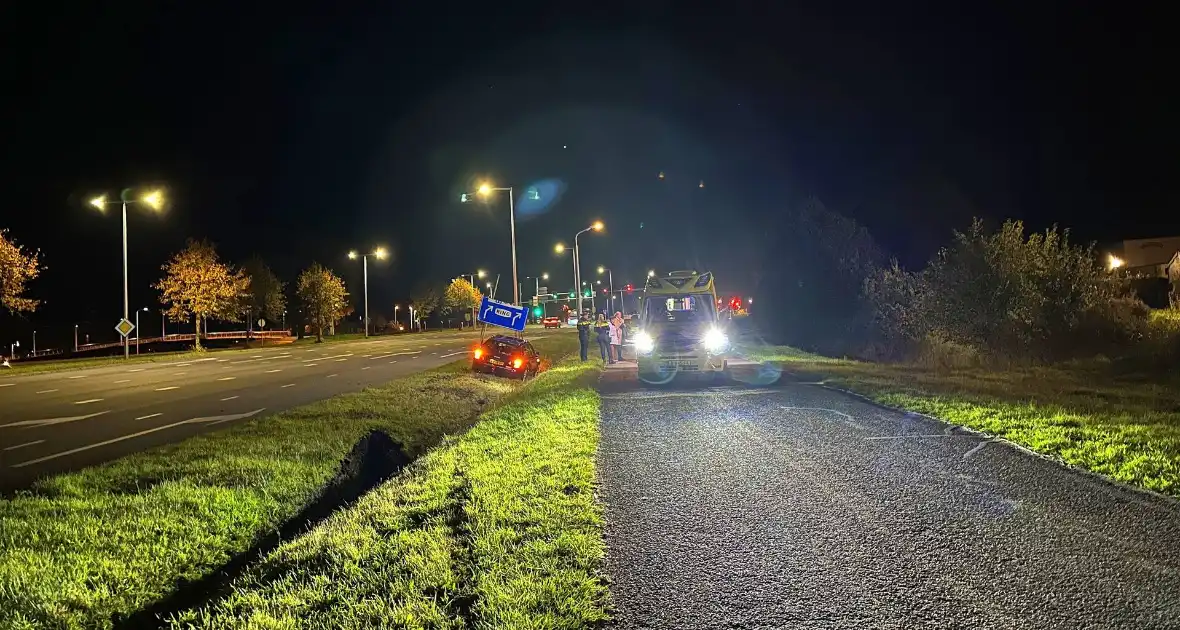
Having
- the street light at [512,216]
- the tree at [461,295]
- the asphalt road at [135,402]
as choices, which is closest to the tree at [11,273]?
the asphalt road at [135,402]

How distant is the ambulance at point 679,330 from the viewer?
686 inches

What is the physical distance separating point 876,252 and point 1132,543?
38145mm

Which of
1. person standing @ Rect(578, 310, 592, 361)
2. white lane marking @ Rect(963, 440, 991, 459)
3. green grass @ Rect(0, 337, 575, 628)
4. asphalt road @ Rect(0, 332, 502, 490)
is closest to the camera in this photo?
green grass @ Rect(0, 337, 575, 628)

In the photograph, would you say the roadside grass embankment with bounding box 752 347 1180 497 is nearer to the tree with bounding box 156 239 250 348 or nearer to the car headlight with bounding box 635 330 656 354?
the car headlight with bounding box 635 330 656 354

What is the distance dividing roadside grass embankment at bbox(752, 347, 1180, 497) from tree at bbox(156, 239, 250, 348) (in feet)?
156

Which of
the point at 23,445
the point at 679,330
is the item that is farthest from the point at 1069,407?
the point at 23,445

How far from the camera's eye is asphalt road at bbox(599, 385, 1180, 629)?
14.1 feet

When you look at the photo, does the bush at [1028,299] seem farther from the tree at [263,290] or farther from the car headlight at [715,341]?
the tree at [263,290]

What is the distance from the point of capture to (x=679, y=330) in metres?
17.8

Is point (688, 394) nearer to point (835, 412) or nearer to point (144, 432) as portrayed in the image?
point (835, 412)

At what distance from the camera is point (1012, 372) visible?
730 inches

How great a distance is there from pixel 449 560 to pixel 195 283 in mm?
55153

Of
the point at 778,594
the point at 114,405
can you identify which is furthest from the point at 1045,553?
the point at 114,405

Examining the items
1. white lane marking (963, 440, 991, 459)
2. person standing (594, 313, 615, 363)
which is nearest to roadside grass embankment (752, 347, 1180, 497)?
white lane marking (963, 440, 991, 459)
